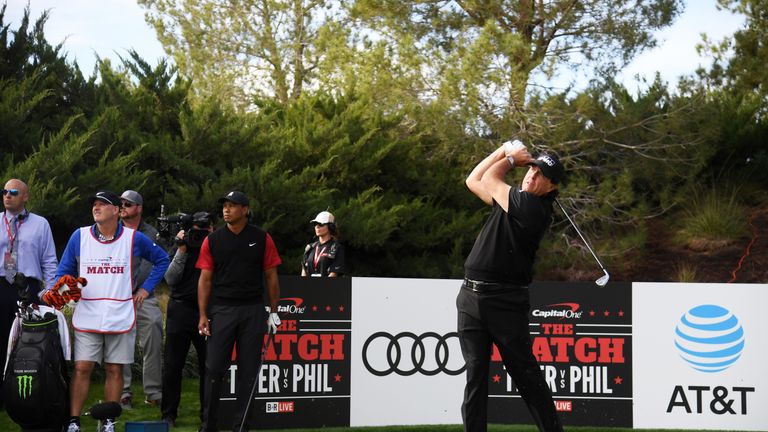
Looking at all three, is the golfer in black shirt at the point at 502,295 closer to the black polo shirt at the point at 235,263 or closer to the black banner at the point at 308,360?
the black polo shirt at the point at 235,263

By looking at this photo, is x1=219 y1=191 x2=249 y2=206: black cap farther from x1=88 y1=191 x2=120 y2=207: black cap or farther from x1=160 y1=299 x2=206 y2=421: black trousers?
x1=160 y1=299 x2=206 y2=421: black trousers

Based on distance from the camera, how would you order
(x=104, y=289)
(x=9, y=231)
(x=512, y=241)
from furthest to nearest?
(x=9, y=231), (x=104, y=289), (x=512, y=241)

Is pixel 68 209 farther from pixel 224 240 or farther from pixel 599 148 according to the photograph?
pixel 599 148

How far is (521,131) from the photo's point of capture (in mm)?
15766

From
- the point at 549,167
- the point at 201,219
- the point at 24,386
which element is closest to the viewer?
the point at 549,167

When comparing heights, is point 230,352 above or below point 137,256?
below

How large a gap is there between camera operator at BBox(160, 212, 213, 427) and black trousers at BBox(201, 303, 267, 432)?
67 cm

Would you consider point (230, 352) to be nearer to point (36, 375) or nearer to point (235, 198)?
point (235, 198)

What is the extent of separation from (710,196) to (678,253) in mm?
1357

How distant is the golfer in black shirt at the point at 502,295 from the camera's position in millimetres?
5922

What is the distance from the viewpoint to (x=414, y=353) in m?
8.10

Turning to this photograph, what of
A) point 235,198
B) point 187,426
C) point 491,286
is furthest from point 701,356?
point 187,426

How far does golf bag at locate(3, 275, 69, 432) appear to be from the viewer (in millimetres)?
6629

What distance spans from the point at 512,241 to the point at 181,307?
10.4 feet
